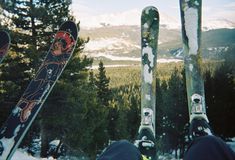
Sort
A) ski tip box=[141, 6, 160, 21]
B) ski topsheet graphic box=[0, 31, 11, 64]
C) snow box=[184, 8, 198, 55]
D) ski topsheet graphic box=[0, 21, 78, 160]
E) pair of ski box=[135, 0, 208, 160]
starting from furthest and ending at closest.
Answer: ski topsheet graphic box=[0, 31, 11, 64] < ski tip box=[141, 6, 160, 21] < ski topsheet graphic box=[0, 21, 78, 160] < snow box=[184, 8, 198, 55] < pair of ski box=[135, 0, 208, 160]

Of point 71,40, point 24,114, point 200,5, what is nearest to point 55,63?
point 71,40

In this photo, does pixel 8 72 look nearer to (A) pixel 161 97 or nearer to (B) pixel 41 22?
(B) pixel 41 22

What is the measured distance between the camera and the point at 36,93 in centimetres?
765

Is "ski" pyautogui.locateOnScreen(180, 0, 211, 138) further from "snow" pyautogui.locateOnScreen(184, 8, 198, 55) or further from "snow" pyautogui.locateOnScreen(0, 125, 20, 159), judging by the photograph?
"snow" pyautogui.locateOnScreen(0, 125, 20, 159)

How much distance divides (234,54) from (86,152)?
1712 cm

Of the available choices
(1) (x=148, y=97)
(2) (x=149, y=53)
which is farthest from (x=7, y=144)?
(2) (x=149, y=53)

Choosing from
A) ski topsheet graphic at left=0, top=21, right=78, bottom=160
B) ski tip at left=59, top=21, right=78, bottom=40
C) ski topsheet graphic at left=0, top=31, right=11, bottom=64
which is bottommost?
ski topsheet graphic at left=0, top=21, right=78, bottom=160

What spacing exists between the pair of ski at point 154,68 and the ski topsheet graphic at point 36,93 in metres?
2.41

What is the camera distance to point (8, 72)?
1254 cm

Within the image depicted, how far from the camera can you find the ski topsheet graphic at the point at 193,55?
18.5 feet

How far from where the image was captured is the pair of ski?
18.2 ft

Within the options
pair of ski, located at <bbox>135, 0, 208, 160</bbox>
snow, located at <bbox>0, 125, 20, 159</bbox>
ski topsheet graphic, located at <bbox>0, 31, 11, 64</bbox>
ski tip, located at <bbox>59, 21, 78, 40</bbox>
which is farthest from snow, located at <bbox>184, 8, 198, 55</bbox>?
ski topsheet graphic, located at <bbox>0, 31, 11, 64</bbox>

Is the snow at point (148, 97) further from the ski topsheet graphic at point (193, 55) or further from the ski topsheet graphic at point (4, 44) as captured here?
the ski topsheet graphic at point (4, 44)

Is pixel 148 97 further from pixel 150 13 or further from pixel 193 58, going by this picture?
pixel 150 13
